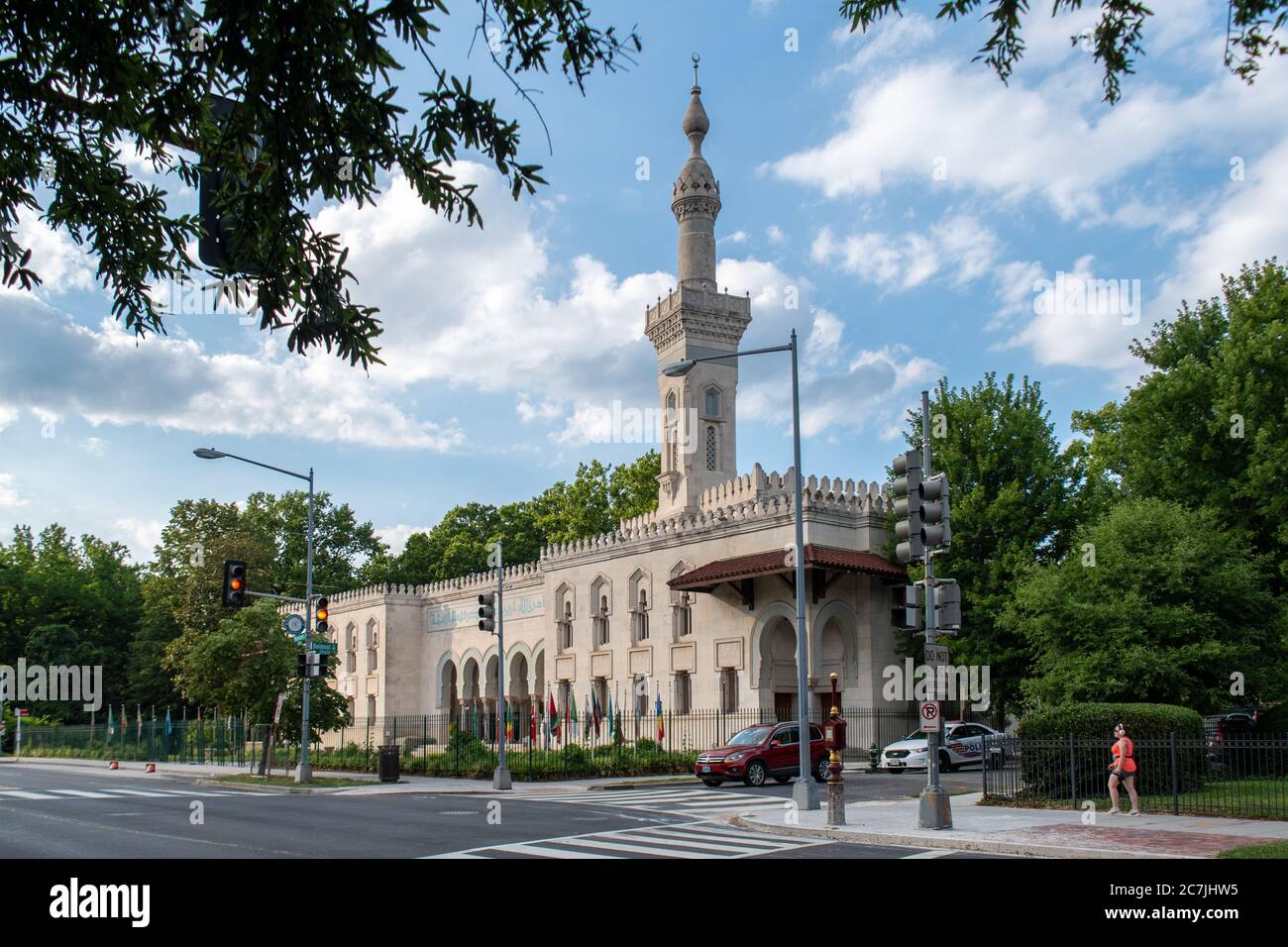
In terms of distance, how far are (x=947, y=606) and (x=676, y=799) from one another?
10.2 metres

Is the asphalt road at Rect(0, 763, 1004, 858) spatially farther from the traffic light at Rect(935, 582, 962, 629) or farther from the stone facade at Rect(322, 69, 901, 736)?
the stone facade at Rect(322, 69, 901, 736)

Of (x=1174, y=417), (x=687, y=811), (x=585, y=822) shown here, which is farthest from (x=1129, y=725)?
(x=1174, y=417)

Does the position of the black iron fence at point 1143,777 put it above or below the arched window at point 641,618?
below

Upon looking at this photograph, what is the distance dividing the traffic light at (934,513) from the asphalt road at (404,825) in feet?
15.4

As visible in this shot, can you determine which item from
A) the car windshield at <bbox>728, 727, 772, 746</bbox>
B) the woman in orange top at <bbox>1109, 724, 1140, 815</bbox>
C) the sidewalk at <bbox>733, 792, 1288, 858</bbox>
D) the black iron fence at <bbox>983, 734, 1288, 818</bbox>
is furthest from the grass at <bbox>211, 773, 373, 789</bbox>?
the woman in orange top at <bbox>1109, 724, 1140, 815</bbox>

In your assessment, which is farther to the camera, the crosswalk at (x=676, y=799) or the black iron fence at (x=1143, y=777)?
the crosswalk at (x=676, y=799)

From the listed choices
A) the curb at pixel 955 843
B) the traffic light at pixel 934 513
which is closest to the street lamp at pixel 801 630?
the curb at pixel 955 843

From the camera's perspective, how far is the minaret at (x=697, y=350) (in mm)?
52812

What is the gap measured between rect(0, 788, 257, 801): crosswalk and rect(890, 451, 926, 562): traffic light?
2074 cm

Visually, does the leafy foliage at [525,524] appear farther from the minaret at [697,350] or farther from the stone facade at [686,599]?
the minaret at [697,350]

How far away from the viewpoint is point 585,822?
1931 cm
